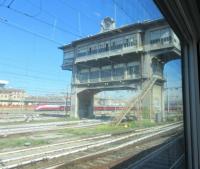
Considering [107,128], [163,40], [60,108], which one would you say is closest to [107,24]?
[163,40]

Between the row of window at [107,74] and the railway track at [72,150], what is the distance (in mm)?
354

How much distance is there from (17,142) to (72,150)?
509 millimetres

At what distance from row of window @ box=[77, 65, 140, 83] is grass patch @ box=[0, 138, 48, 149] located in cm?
35

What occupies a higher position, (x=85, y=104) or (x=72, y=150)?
(x=85, y=104)

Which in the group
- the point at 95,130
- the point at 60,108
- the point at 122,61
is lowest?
the point at 95,130

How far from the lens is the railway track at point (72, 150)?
114 cm

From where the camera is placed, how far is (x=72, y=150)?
1.58 meters

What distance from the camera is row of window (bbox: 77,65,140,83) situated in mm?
1385

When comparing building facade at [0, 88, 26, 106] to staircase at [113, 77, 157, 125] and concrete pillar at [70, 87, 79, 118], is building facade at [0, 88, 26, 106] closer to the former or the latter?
concrete pillar at [70, 87, 79, 118]

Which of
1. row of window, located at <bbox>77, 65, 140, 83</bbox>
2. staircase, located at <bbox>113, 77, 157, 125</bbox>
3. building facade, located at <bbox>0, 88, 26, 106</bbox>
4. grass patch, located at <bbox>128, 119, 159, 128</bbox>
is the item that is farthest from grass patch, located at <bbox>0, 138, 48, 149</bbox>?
grass patch, located at <bbox>128, 119, 159, 128</bbox>

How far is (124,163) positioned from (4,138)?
37.7 inches

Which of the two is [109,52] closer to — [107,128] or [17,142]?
[107,128]

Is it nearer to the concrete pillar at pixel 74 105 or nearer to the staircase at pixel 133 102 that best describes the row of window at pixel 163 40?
the staircase at pixel 133 102

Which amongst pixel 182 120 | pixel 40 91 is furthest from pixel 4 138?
pixel 182 120
